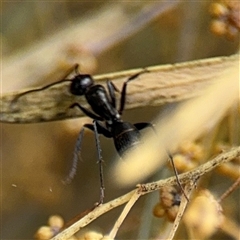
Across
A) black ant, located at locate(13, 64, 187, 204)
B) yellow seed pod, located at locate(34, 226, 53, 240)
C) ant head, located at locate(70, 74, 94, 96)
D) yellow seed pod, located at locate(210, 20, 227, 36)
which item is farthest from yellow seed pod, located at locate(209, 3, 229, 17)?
yellow seed pod, located at locate(34, 226, 53, 240)

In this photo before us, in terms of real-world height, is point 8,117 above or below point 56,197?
above

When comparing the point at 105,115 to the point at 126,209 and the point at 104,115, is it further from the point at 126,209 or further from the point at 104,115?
the point at 126,209

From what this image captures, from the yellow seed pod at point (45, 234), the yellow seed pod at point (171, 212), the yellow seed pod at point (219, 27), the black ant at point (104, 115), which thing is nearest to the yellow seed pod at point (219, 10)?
the yellow seed pod at point (219, 27)

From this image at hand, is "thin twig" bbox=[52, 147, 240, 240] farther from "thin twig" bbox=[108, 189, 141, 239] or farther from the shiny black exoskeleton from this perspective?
the shiny black exoskeleton

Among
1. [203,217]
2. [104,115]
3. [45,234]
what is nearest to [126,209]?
[203,217]

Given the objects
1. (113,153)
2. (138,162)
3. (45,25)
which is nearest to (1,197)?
(113,153)

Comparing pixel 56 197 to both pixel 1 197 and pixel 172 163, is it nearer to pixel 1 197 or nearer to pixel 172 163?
pixel 1 197

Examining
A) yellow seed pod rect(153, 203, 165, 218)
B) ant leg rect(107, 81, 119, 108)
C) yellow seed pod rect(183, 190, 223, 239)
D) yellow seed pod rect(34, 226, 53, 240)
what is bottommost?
yellow seed pod rect(183, 190, 223, 239)

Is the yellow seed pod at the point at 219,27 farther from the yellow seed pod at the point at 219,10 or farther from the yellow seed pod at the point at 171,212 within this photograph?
the yellow seed pod at the point at 171,212
